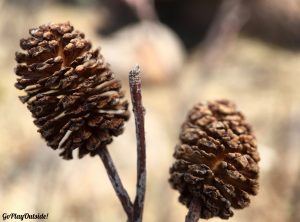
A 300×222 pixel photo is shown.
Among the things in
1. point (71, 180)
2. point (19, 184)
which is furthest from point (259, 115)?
point (19, 184)

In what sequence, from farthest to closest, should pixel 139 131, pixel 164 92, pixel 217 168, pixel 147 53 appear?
pixel 147 53
pixel 164 92
pixel 217 168
pixel 139 131

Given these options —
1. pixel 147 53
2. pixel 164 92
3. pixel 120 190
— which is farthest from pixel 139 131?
pixel 147 53

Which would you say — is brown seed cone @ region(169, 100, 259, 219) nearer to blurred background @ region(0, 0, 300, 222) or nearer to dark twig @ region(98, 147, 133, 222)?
dark twig @ region(98, 147, 133, 222)

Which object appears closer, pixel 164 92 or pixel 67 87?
pixel 67 87

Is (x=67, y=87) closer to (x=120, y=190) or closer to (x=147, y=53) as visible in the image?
(x=120, y=190)

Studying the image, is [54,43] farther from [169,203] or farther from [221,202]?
[169,203]

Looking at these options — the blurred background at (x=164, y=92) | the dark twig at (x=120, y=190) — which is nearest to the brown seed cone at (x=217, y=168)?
the dark twig at (x=120, y=190)

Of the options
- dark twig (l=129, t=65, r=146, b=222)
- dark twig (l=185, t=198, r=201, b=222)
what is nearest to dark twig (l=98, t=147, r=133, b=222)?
dark twig (l=129, t=65, r=146, b=222)
